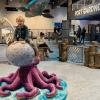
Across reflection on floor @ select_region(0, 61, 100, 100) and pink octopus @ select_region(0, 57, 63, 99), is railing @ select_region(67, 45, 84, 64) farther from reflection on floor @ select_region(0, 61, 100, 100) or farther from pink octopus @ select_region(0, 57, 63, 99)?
pink octopus @ select_region(0, 57, 63, 99)

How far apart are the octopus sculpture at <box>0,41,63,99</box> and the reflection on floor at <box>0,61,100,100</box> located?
3.02 feet

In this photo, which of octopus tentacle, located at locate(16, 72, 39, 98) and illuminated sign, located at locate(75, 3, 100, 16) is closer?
octopus tentacle, located at locate(16, 72, 39, 98)

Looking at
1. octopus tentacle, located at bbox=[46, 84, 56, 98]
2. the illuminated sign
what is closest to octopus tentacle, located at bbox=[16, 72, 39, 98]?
octopus tentacle, located at bbox=[46, 84, 56, 98]

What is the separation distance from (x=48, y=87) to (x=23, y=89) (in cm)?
40

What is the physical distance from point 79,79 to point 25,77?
118 inches

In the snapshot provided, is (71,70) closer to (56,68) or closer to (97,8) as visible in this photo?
(56,68)

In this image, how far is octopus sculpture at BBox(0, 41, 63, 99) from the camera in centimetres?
413

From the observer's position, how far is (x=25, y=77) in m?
4.38

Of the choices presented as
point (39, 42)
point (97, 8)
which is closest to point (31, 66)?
point (39, 42)

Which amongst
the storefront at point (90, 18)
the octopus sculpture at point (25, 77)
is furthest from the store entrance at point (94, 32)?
the octopus sculpture at point (25, 77)

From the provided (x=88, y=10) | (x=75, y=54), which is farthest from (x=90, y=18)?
(x=75, y=54)

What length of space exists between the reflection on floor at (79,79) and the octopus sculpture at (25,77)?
921 millimetres

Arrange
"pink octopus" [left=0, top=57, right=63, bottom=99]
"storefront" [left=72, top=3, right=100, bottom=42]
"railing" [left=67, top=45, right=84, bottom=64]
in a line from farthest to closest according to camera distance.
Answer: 1. "storefront" [left=72, top=3, right=100, bottom=42]
2. "railing" [left=67, top=45, right=84, bottom=64]
3. "pink octopus" [left=0, top=57, right=63, bottom=99]

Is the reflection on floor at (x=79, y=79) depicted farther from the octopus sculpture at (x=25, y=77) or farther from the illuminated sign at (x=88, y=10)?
the illuminated sign at (x=88, y=10)
